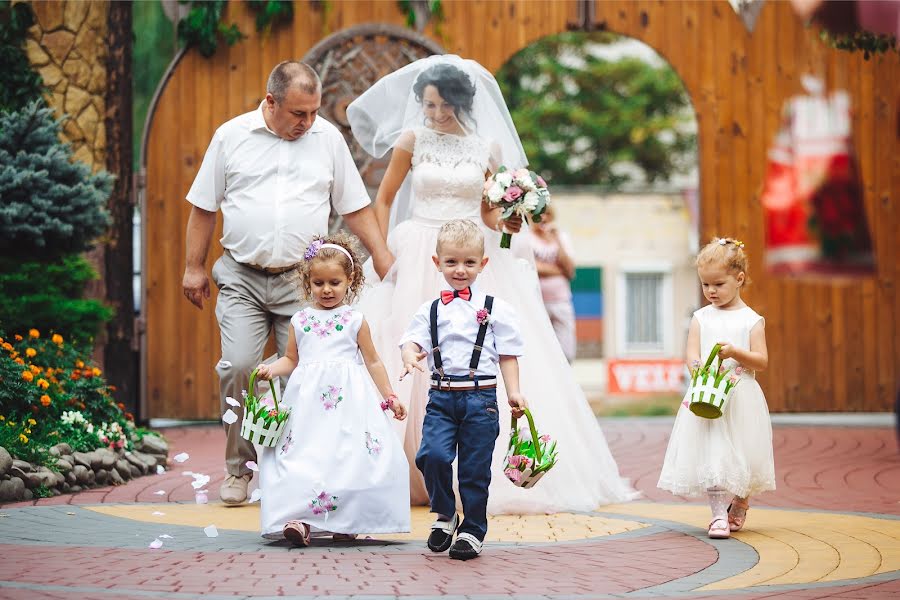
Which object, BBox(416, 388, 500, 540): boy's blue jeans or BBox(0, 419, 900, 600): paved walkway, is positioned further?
BBox(416, 388, 500, 540): boy's blue jeans

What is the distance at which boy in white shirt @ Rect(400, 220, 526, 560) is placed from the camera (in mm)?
4738

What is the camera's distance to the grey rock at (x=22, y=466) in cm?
624

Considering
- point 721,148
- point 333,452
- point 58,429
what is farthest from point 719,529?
point 721,148

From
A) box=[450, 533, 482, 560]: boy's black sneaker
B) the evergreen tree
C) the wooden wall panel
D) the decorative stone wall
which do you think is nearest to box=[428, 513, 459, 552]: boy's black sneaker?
box=[450, 533, 482, 560]: boy's black sneaker

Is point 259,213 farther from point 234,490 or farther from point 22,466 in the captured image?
point 22,466

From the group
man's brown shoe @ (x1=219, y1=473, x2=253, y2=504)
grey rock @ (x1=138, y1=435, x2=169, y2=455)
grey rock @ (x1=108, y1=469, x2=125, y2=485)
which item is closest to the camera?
man's brown shoe @ (x1=219, y1=473, x2=253, y2=504)

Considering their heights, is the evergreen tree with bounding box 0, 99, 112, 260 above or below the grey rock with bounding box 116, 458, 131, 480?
above

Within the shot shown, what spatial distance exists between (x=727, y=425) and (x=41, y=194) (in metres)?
4.83

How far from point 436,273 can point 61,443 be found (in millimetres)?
2233

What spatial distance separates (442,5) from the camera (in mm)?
10500

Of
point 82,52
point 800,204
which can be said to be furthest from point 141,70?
point 800,204

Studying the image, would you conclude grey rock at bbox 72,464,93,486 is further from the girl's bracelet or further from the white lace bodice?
the girl's bracelet

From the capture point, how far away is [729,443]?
5160 mm

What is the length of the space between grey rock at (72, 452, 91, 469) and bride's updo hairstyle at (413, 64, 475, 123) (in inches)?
102
